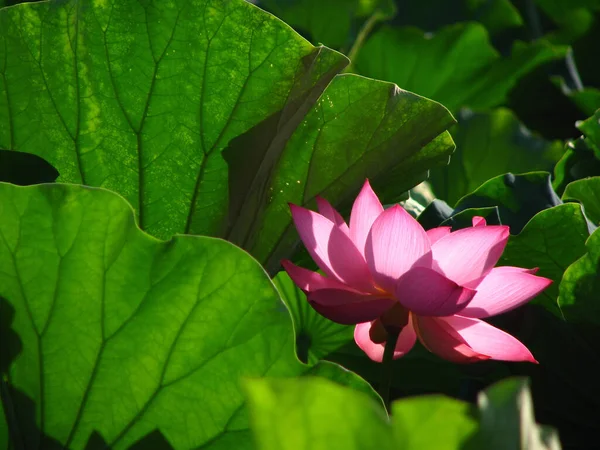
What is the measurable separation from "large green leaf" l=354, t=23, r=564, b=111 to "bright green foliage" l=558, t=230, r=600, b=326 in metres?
1.18

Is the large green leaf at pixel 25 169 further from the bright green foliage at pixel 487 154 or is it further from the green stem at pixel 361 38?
the green stem at pixel 361 38

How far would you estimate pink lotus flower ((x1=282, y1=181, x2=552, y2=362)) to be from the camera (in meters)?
0.66

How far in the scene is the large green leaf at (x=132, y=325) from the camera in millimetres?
626

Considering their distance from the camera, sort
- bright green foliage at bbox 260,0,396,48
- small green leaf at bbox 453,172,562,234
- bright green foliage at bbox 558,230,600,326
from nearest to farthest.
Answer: bright green foliage at bbox 558,230,600,326 → small green leaf at bbox 453,172,562,234 → bright green foliage at bbox 260,0,396,48

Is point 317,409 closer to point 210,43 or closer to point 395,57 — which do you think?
point 210,43

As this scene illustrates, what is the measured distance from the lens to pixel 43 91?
2.68 ft

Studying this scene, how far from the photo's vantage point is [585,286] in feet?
2.65

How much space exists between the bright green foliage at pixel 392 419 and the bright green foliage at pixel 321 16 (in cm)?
162

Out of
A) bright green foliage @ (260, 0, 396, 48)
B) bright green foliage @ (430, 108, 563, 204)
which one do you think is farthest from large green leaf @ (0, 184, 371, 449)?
bright green foliage @ (260, 0, 396, 48)

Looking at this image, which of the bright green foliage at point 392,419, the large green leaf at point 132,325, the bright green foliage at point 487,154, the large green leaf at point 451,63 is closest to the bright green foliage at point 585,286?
the large green leaf at point 132,325

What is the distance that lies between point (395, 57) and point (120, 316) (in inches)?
59.7

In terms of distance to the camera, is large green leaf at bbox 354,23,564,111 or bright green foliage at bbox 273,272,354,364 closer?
bright green foliage at bbox 273,272,354,364

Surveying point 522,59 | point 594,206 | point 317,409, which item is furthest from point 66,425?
point 522,59

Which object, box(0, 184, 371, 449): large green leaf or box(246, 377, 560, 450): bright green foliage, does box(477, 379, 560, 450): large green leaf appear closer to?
box(246, 377, 560, 450): bright green foliage
